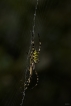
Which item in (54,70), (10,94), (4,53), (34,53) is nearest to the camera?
(34,53)

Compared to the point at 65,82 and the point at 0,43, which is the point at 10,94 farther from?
the point at 65,82

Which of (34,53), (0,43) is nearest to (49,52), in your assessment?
(0,43)

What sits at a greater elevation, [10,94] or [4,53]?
[4,53]

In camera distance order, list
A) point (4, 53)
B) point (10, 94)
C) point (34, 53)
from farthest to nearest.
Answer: point (4, 53), point (10, 94), point (34, 53)

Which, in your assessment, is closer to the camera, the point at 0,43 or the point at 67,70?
the point at 0,43

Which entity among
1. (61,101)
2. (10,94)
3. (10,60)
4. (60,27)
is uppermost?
(60,27)

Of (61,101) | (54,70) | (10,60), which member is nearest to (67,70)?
(54,70)

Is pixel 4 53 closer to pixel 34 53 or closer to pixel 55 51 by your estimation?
pixel 55 51
